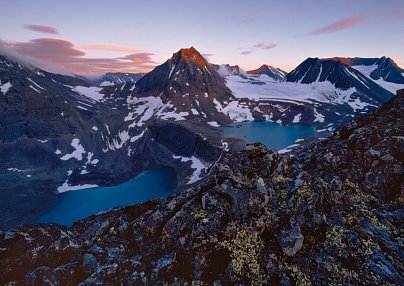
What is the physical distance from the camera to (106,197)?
426 feet

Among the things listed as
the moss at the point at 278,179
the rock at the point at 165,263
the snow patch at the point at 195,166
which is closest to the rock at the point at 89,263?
the rock at the point at 165,263

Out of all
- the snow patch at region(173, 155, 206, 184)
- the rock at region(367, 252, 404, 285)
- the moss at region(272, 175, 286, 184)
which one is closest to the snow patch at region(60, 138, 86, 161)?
the snow patch at region(173, 155, 206, 184)

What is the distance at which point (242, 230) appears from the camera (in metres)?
15.6

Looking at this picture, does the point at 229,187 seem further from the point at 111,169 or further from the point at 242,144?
the point at 111,169

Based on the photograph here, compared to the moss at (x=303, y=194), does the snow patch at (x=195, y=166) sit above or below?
below

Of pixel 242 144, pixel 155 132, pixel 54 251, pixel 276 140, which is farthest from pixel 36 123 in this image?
pixel 54 251

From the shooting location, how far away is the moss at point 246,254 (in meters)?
13.7

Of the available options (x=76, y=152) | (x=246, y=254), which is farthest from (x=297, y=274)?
(x=76, y=152)

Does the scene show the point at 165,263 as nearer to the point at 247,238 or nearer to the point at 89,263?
the point at 89,263

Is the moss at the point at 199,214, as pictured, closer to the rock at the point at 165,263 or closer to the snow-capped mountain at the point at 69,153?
the rock at the point at 165,263

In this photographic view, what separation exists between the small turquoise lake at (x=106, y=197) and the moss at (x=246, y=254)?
108681 mm

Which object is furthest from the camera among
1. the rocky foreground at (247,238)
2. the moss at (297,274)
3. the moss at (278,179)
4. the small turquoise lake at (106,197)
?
the small turquoise lake at (106,197)

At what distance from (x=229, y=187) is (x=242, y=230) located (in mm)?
3029

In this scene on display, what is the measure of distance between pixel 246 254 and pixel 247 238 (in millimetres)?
962
